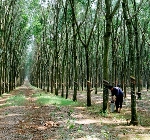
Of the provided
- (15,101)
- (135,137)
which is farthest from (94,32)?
(135,137)

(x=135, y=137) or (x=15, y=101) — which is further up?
(x=15, y=101)

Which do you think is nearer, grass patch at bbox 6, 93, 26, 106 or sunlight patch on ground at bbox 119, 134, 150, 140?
sunlight patch on ground at bbox 119, 134, 150, 140

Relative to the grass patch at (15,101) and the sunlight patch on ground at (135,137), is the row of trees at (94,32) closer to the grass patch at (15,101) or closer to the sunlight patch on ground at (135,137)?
the sunlight patch on ground at (135,137)

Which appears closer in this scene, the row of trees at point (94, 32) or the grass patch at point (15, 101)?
the row of trees at point (94, 32)

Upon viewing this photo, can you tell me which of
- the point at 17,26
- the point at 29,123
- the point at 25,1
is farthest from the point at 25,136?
the point at 17,26

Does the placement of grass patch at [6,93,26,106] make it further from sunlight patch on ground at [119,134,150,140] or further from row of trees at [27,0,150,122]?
sunlight patch on ground at [119,134,150,140]

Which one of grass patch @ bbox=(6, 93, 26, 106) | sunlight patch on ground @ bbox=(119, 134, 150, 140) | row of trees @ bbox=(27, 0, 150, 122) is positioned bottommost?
sunlight patch on ground @ bbox=(119, 134, 150, 140)

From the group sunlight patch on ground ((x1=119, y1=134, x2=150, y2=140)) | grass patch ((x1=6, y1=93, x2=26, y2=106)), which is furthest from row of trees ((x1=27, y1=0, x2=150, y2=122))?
grass patch ((x1=6, y1=93, x2=26, y2=106))

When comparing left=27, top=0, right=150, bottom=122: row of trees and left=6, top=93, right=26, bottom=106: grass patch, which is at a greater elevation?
left=27, top=0, right=150, bottom=122: row of trees

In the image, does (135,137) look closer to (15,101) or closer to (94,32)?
(15,101)

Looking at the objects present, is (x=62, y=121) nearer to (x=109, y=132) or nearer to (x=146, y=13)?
(x=109, y=132)

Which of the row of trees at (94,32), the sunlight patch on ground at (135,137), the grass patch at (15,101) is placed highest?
the row of trees at (94,32)

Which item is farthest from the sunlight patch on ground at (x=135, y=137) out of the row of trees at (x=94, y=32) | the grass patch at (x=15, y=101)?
the grass patch at (x=15, y=101)

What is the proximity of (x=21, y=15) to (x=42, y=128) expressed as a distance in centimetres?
2950
